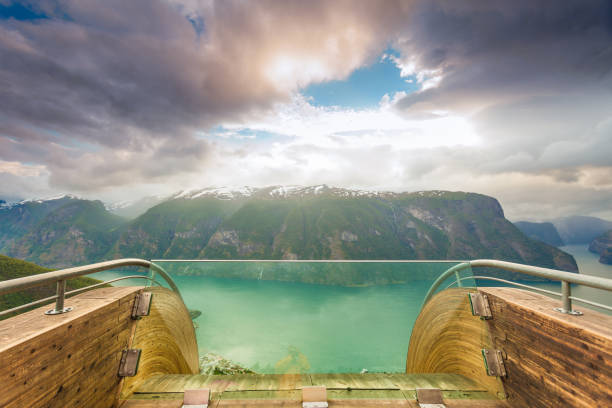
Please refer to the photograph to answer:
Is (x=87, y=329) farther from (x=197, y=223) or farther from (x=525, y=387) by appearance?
(x=197, y=223)

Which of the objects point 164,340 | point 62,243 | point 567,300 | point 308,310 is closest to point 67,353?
point 164,340

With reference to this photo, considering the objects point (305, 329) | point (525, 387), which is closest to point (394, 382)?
point (525, 387)

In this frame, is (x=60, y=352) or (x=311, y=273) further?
(x=311, y=273)

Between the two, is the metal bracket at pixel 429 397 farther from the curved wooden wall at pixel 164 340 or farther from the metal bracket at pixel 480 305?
the curved wooden wall at pixel 164 340

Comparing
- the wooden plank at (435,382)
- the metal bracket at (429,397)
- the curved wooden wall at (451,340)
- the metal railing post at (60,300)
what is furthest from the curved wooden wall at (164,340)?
the curved wooden wall at (451,340)

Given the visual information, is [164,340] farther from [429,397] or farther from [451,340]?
[451,340]

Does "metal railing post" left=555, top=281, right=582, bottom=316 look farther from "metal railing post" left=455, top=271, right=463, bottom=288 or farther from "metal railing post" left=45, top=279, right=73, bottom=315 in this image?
"metal railing post" left=45, top=279, right=73, bottom=315
